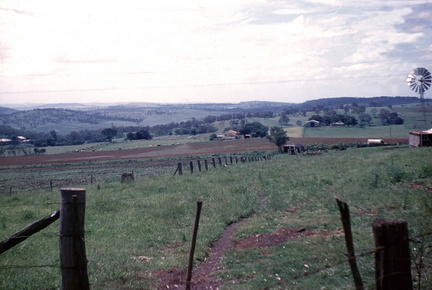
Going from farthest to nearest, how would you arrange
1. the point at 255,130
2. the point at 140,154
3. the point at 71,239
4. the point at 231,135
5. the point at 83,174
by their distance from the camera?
the point at 231,135 → the point at 255,130 → the point at 140,154 → the point at 83,174 → the point at 71,239

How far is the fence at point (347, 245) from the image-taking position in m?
3.94

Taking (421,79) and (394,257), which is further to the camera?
(421,79)

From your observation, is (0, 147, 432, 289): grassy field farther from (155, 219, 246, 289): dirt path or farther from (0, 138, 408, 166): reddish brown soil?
(0, 138, 408, 166): reddish brown soil

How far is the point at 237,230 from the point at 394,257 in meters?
9.15

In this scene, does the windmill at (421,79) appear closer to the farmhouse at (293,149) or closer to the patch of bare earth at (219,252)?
the farmhouse at (293,149)

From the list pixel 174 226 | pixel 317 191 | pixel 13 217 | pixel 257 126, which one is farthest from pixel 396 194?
pixel 257 126

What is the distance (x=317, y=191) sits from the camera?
18.1 meters

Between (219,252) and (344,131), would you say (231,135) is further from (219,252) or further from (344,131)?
(219,252)

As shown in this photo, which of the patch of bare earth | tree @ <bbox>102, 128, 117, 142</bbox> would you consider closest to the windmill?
the patch of bare earth

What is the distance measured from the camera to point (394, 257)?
12.9 feet

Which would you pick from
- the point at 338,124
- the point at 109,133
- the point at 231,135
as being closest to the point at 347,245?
the point at 231,135

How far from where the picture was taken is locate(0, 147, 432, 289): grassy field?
8.10 m

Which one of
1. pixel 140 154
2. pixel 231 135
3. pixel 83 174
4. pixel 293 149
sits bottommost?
pixel 140 154

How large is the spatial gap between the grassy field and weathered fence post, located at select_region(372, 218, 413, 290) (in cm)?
142
